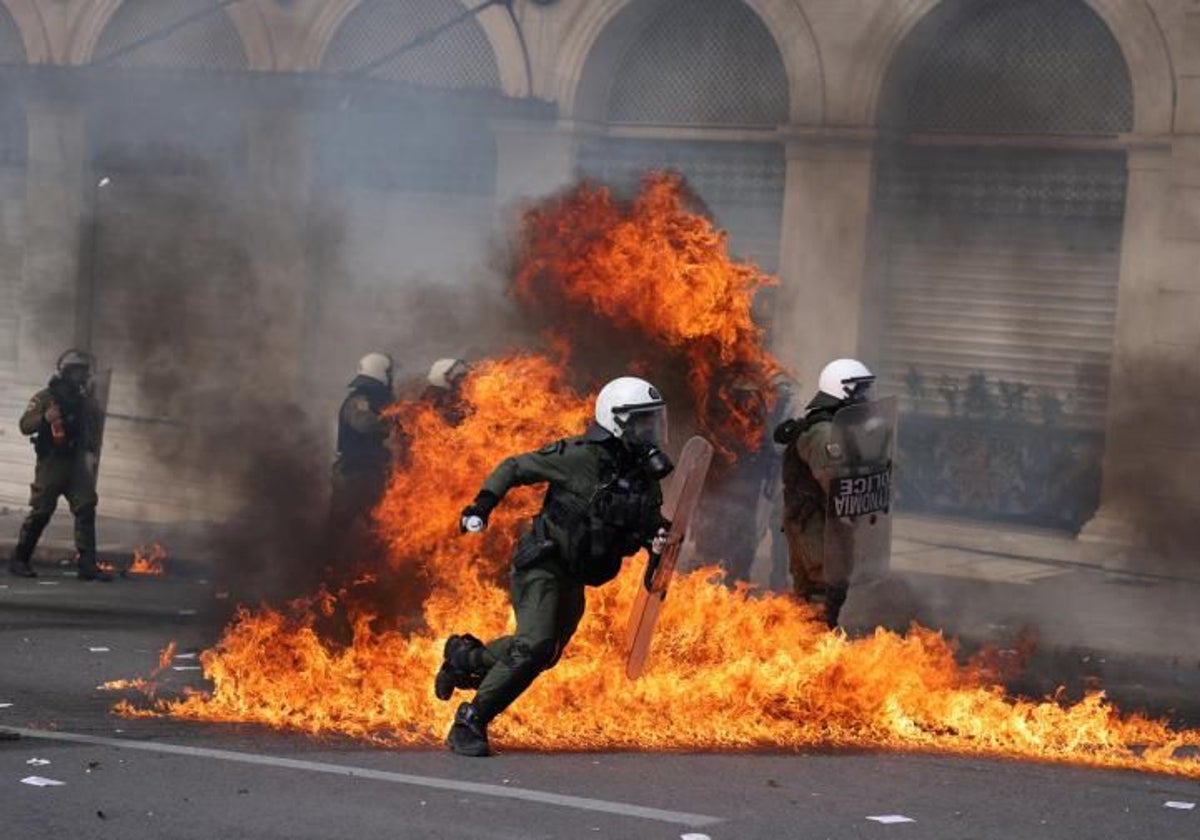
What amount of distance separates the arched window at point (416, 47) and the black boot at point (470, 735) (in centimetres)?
1052

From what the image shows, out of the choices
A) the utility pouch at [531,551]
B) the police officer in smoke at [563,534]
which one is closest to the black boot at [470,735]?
the police officer in smoke at [563,534]

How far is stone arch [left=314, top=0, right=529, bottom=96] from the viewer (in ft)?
57.6

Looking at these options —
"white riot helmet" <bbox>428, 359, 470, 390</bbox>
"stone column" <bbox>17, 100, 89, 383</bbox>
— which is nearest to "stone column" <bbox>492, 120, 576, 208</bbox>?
"stone column" <bbox>17, 100, 89, 383</bbox>

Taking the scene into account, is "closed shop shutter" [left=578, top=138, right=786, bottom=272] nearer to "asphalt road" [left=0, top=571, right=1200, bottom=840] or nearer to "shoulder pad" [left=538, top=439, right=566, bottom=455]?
"shoulder pad" [left=538, top=439, right=566, bottom=455]

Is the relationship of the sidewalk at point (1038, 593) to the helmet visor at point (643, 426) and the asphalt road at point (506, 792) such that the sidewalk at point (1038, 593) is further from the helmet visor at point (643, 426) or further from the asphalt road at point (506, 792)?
the helmet visor at point (643, 426)

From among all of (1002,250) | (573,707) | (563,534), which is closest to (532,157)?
(1002,250)

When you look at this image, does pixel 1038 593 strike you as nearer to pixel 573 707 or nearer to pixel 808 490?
pixel 808 490

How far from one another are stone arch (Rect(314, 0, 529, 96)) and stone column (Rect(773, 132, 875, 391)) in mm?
2498

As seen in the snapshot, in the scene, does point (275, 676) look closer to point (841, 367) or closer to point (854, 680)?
point (854, 680)

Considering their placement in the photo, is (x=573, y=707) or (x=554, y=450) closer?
(x=554, y=450)

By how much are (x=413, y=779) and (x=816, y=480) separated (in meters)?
3.06

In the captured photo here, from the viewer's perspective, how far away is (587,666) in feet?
28.6

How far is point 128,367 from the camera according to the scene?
60.0 feet

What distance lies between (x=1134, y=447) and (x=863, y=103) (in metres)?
3.22
